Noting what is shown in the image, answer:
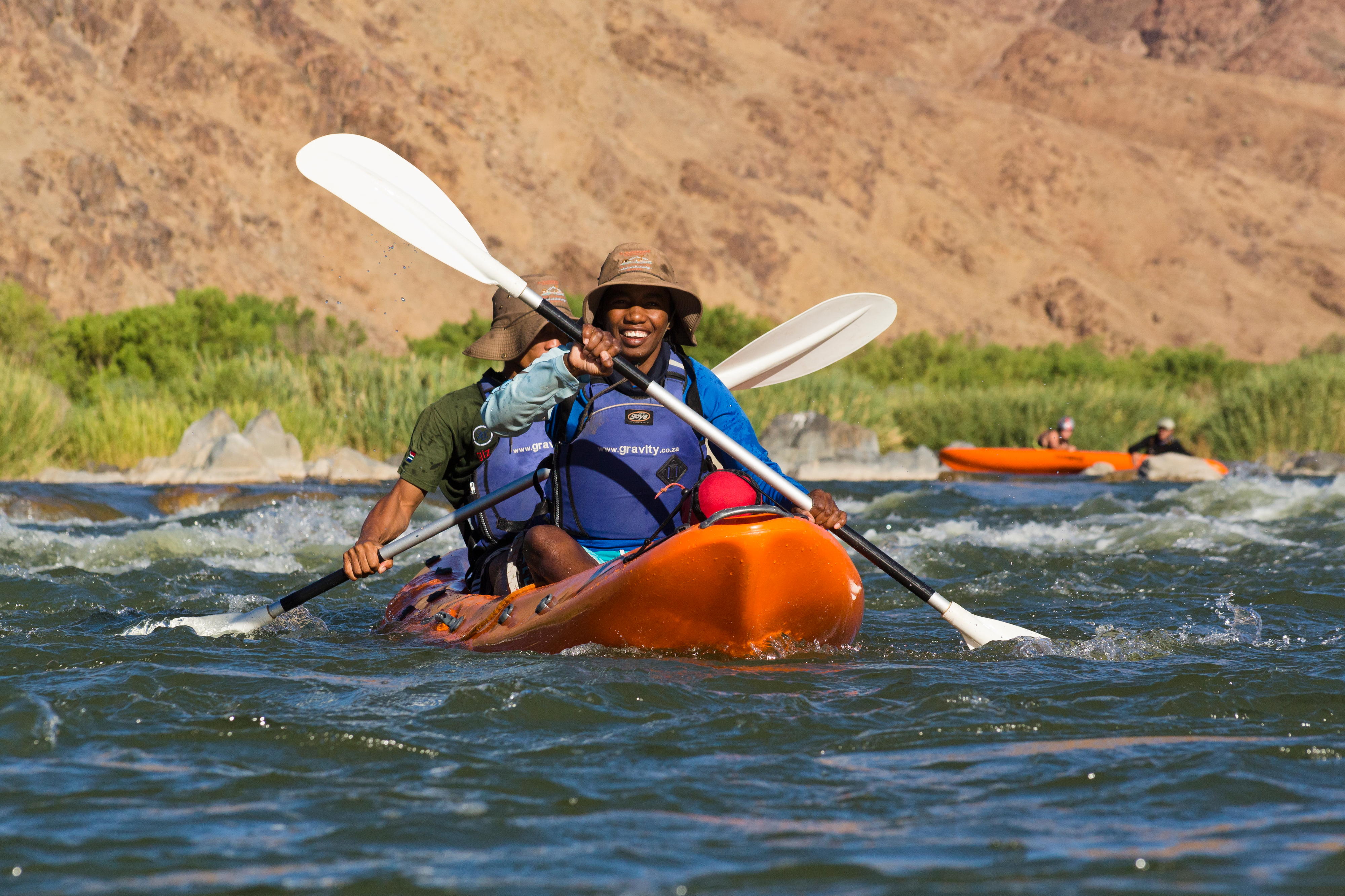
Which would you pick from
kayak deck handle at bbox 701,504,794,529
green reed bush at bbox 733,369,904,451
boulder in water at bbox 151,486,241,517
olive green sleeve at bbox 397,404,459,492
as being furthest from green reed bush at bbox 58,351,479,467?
kayak deck handle at bbox 701,504,794,529

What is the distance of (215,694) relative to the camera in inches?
147

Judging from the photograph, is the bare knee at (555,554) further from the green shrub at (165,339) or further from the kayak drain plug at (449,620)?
the green shrub at (165,339)

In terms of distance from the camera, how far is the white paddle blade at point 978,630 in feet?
15.3

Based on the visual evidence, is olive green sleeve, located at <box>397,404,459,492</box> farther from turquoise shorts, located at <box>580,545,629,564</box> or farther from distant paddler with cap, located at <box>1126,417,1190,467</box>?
distant paddler with cap, located at <box>1126,417,1190,467</box>

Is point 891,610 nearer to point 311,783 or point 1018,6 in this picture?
point 311,783

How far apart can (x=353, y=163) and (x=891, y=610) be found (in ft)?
9.68

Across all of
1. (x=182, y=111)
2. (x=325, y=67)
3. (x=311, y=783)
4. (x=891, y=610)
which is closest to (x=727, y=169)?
(x=325, y=67)

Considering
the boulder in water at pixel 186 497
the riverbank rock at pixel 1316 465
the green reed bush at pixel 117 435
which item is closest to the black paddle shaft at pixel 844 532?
the boulder in water at pixel 186 497

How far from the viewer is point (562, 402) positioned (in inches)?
176

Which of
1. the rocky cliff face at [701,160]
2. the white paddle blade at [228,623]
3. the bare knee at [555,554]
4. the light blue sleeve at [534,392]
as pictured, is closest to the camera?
the light blue sleeve at [534,392]

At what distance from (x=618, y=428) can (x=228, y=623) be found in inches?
70.7

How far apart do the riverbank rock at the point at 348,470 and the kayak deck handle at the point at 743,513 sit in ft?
31.6

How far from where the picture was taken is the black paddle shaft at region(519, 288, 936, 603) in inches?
167

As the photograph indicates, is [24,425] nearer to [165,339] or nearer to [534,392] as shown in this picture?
[165,339]
